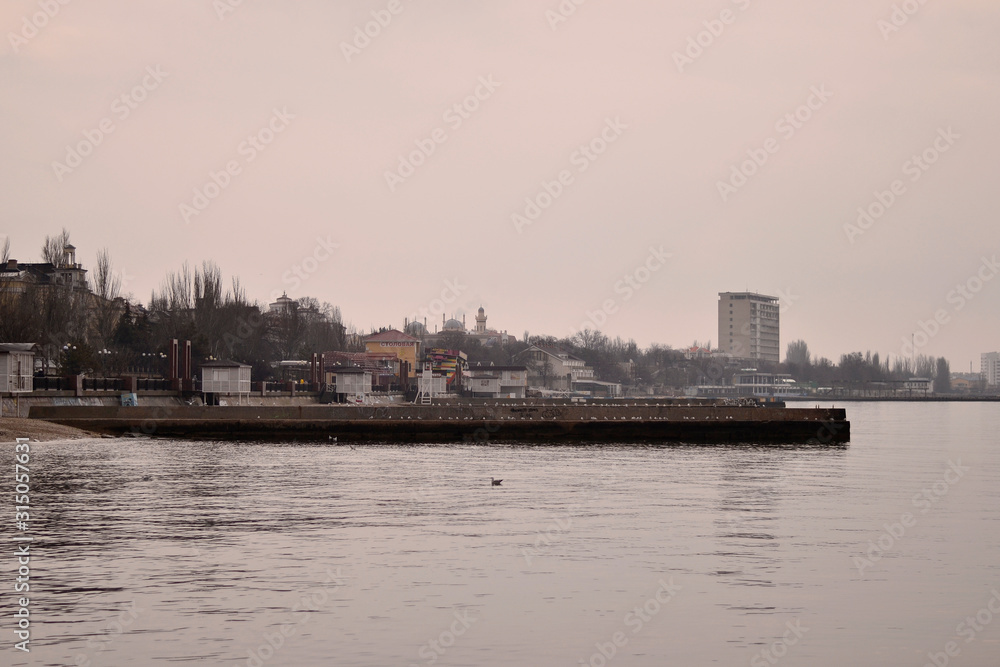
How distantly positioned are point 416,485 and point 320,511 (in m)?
7.06

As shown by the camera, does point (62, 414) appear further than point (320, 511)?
Yes

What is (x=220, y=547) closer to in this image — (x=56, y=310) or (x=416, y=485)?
(x=416, y=485)

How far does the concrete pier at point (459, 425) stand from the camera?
6272 cm

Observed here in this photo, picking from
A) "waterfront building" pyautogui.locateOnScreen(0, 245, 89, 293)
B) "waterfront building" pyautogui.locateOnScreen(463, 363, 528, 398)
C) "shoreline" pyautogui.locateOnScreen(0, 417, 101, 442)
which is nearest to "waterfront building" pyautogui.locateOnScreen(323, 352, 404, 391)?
"waterfront building" pyautogui.locateOnScreen(463, 363, 528, 398)

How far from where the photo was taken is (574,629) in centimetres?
1586

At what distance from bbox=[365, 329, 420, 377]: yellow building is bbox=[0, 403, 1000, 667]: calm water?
129 m

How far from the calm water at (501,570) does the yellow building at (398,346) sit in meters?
129

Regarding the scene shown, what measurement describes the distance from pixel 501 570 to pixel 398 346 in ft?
491

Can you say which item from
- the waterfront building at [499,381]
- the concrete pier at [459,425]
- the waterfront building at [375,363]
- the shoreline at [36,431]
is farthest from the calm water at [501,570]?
the waterfront building at [499,381]

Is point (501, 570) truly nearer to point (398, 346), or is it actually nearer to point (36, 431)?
point (36, 431)

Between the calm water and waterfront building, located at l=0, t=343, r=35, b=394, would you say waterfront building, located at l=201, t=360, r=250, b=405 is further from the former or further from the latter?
the calm water

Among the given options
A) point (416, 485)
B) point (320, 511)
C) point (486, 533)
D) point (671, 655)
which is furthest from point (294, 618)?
point (416, 485)

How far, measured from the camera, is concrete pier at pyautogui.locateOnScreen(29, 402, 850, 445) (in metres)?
62.7

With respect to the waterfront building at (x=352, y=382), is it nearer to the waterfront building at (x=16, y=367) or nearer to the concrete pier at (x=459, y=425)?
the concrete pier at (x=459, y=425)
